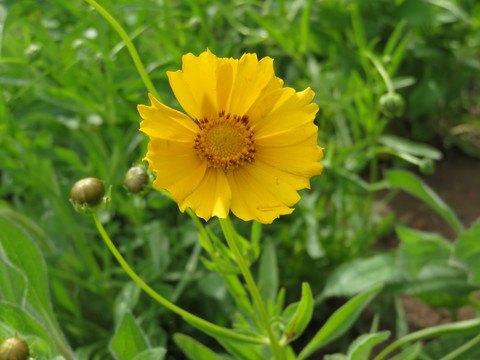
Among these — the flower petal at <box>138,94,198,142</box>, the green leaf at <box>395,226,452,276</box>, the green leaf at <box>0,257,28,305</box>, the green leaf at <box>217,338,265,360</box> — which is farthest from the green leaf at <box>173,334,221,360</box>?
the green leaf at <box>395,226,452,276</box>

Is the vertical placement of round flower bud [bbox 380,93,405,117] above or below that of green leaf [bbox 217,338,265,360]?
above

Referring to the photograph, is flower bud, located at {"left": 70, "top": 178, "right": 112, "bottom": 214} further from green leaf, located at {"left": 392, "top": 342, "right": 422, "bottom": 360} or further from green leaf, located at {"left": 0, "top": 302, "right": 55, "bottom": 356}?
green leaf, located at {"left": 392, "top": 342, "right": 422, "bottom": 360}

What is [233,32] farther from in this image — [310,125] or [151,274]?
[310,125]

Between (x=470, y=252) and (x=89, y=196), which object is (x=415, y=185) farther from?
(x=89, y=196)

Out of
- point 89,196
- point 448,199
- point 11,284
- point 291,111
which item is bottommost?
point 448,199

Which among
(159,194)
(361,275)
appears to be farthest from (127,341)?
(361,275)

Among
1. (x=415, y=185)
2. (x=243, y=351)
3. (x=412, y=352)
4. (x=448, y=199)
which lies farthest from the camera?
(x=448, y=199)
